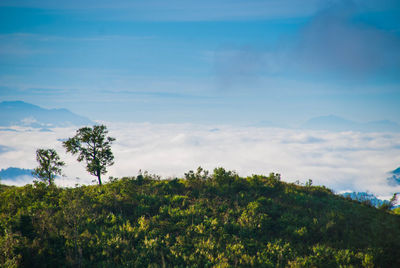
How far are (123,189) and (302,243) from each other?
1396 cm

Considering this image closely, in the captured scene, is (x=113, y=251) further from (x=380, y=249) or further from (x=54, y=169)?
(x=54, y=169)

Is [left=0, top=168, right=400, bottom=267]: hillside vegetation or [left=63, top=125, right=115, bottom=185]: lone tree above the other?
[left=63, top=125, right=115, bottom=185]: lone tree

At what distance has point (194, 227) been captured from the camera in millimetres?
14234

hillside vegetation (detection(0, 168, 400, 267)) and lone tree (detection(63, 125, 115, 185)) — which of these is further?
lone tree (detection(63, 125, 115, 185))

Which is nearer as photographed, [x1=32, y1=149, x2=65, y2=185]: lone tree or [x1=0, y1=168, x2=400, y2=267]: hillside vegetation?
[x1=0, y1=168, x2=400, y2=267]: hillside vegetation

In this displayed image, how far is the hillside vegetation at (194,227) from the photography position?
456 inches

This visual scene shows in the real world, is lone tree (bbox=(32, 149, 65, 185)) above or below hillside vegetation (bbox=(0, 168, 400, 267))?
above

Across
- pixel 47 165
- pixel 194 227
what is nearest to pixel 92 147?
pixel 47 165

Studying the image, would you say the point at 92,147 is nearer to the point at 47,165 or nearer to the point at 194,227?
the point at 47,165

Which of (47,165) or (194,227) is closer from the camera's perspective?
(194,227)

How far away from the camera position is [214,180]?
67.8ft

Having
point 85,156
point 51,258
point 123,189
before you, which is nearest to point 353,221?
point 123,189

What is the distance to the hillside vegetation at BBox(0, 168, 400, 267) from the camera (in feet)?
38.0

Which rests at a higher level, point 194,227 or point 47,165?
point 47,165
